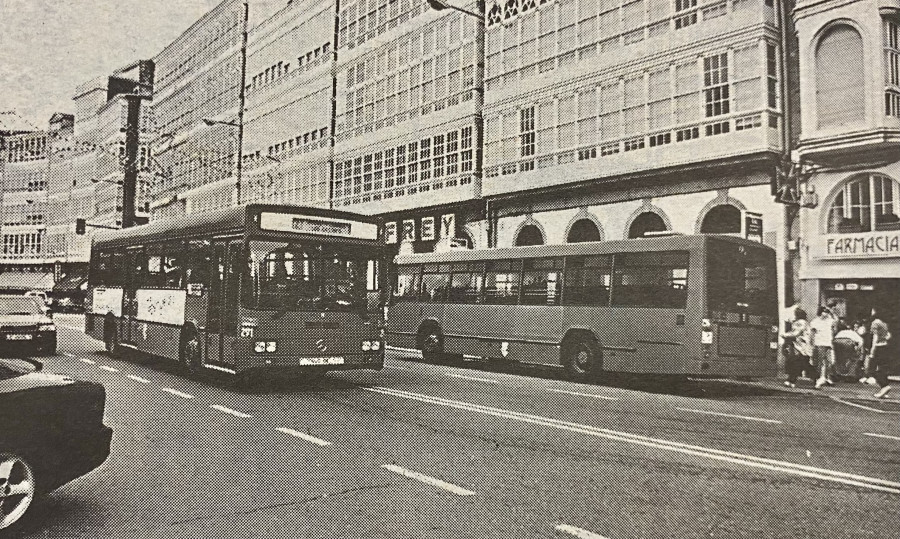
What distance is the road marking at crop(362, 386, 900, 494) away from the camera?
6160 mm

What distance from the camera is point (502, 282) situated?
16.8 metres

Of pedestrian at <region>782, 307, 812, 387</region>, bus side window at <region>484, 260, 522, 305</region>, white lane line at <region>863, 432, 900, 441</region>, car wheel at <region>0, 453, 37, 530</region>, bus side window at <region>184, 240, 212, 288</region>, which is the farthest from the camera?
bus side window at <region>484, 260, 522, 305</region>

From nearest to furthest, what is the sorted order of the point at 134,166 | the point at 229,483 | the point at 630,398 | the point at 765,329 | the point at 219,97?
the point at 229,483, the point at 630,398, the point at 765,329, the point at 219,97, the point at 134,166

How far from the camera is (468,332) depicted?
17422mm

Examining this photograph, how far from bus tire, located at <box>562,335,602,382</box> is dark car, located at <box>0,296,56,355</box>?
423 inches

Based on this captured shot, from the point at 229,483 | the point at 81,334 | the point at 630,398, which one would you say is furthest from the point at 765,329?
the point at 81,334

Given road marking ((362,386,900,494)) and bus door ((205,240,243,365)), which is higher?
bus door ((205,240,243,365))

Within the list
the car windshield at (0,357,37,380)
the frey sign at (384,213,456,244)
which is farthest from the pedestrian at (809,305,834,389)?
the frey sign at (384,213,456,244)

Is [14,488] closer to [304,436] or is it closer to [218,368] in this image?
[304,436]

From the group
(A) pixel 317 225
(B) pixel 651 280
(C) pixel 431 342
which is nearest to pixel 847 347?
(B) pixel 651 280

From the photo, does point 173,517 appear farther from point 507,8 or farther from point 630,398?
point 507,8

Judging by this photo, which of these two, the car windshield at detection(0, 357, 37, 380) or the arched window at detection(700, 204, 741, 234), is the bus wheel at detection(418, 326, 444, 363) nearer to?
the arched window at detection(700, 204, 741, 234)

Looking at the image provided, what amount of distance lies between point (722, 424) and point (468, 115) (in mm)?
19949

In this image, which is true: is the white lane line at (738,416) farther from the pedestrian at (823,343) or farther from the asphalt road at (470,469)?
the pedestrian at (823,343)
